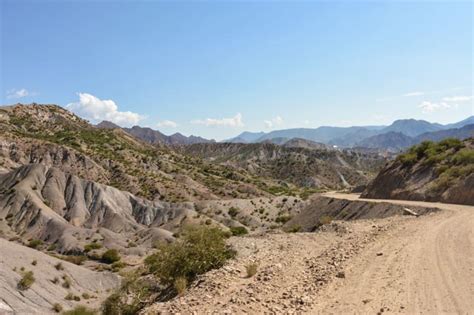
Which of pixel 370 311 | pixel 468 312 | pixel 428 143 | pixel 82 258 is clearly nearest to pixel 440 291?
pixel 468 312

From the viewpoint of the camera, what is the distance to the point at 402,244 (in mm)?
18266

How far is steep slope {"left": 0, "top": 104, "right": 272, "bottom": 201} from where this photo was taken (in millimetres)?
93375

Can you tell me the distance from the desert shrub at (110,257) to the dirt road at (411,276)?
4117 cm

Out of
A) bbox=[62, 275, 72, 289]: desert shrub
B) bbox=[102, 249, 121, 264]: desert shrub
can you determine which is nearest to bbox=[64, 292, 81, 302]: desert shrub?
bbox=[62, 275, 72, 289]: desert shrub

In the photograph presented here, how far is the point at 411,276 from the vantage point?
14.0m

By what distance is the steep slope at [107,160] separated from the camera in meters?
93.4

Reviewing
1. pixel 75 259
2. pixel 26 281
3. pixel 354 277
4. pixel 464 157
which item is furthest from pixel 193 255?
A: pixel 75 259

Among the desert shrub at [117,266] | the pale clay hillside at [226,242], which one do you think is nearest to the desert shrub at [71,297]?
the pale clay hillside at [226,242]

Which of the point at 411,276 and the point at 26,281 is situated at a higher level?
the point at 411,276

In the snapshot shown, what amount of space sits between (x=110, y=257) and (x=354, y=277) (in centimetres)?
4477

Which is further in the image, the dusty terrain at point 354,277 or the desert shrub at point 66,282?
the desert shrub at point 66,282

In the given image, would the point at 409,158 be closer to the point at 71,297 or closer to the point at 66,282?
the point at 71,297

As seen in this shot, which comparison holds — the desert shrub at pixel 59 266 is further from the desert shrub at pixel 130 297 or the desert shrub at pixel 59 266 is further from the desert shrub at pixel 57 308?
the desert shrub at pixel 130 297

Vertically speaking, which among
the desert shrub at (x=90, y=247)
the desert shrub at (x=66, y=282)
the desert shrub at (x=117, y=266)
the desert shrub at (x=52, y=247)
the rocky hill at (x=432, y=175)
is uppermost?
the rocky hill at (x=432, y=175)
